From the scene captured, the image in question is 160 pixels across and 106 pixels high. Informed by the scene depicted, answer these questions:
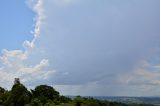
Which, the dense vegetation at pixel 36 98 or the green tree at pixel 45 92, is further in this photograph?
the green tree at pixel 45 92

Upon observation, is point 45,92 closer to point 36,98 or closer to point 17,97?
point 36,98

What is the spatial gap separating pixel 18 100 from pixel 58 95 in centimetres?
3007

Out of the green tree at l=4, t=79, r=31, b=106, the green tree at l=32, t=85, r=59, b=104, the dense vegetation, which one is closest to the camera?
the dense vegetation

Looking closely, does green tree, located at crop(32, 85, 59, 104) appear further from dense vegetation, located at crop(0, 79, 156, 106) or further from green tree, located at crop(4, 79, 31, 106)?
green tree, located at crop(4, 79, 31, 106)

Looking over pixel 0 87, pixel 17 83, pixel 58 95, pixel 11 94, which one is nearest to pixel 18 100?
pixel 11 94

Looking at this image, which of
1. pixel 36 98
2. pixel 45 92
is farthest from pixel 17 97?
pixel 45 92

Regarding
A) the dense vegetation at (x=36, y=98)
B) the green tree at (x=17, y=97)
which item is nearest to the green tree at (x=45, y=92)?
the dense vegetation at (x=36, y=98)

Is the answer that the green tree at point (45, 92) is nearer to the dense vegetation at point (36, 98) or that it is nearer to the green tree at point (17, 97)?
the dense vegetation at point (36, 98)

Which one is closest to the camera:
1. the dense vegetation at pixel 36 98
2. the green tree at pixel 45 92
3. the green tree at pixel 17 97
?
the dense vegetation at pixel 36 98

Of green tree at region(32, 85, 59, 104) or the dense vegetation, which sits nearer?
the dense vegetation

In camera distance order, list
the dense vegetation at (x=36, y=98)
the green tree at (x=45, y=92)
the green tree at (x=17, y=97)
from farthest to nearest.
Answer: the green tree at (x=45, y=92) < the green tree at (x=17, y=97) < the dense vegetation at (x=36, y=98)

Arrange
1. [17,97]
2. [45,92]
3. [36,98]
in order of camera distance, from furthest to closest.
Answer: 1. [45,92]
2. [36,98]
3. [17,97]

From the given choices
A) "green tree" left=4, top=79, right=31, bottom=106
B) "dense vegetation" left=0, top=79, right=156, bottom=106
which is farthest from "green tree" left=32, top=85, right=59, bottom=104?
"green tree" left=4, top=79, right=31, bottom=106

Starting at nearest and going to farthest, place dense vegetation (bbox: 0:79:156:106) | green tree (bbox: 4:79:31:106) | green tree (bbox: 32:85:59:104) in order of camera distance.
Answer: dense vegetation (bbox: 0:79:156:106) < green tree (bbox: 4:79:31:106) < green tree (bbox: 32:85:59:104)
